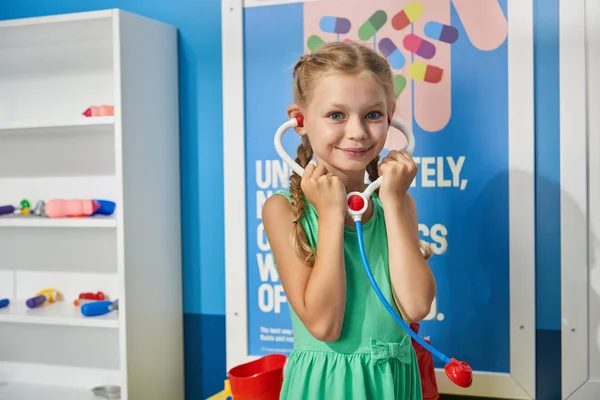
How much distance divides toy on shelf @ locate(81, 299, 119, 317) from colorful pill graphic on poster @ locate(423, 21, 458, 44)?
44.9 inches

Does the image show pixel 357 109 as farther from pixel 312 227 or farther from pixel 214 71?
pixel 214 71

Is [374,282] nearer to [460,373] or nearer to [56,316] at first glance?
[460,373]

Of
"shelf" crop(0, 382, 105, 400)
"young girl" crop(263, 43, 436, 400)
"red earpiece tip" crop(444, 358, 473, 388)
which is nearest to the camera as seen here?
"red earpiece tip" crop(444, 358, 473, 388)

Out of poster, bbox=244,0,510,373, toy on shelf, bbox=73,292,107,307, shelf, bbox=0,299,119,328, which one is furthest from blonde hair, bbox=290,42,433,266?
toy on shelf, bbox=73,292,107,307

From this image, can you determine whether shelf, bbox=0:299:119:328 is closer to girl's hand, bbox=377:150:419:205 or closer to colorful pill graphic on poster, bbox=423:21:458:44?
girl's hand, bbox=377:150:419:205

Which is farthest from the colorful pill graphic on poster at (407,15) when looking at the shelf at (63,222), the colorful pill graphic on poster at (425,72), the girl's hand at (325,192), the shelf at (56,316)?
the shelf at (56,316)

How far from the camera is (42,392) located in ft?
6.31

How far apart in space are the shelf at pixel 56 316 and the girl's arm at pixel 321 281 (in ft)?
2.54

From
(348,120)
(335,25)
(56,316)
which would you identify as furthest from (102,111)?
(348,120)

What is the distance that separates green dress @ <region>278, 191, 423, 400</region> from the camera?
3.57 feet

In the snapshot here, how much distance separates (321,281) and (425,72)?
84 centimetres

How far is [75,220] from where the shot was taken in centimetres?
173

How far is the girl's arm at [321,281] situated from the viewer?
104 centimetres

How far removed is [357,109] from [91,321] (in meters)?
1.03
